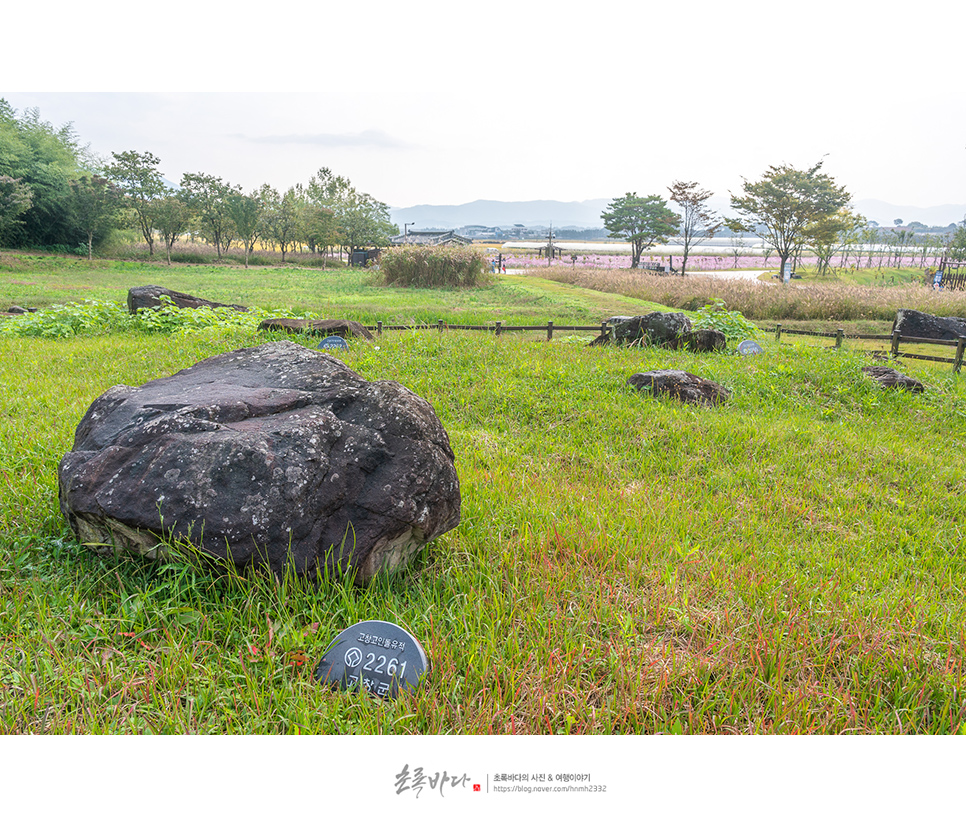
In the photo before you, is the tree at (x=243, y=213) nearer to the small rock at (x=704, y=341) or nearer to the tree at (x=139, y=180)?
the tree at (x=139, y=180)

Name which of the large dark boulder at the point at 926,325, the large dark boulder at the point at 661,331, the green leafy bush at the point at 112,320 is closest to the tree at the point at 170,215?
the green leafy bush at the point at 112,320

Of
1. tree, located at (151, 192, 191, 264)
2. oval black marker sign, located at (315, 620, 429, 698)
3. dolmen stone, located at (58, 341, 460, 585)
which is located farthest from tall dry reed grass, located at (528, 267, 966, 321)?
tree, located at (151, 192, 191, 264)

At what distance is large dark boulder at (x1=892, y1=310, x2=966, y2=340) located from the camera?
15140 mm

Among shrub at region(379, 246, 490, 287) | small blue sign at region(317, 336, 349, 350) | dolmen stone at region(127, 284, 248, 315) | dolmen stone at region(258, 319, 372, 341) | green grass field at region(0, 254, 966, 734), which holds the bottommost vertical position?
green grass field at region(0, 254, 966, 734)

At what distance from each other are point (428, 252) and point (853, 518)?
2411 centimetres

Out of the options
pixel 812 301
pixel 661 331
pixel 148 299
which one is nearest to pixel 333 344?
pixel 148 299

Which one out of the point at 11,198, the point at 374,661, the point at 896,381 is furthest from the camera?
the point at 11,198

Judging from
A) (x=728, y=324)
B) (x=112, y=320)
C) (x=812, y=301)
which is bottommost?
(x=112, y=320)

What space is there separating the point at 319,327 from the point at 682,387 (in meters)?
6.59

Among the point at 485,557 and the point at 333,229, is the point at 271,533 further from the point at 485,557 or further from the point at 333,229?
the point at 333,229

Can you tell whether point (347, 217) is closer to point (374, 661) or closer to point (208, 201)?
point (208, 201)

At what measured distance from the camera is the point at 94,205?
3841cm

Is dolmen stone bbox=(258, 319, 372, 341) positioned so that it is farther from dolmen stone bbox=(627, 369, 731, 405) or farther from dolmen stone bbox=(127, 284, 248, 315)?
dolmen stone bbox=(627, 369, 731, 405)

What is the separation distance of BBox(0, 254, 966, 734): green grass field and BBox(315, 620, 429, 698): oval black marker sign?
0.27 ft
